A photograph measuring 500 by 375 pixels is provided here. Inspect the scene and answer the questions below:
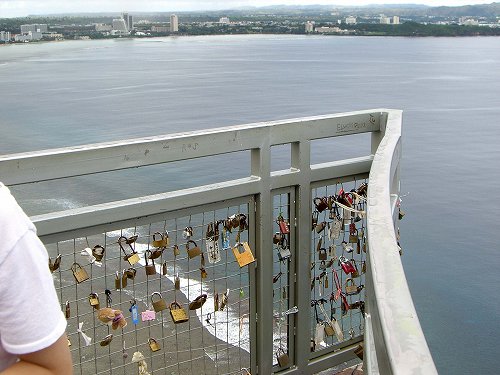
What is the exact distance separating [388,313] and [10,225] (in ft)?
1.92

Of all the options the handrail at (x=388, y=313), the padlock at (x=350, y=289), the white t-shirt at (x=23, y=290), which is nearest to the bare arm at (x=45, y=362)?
the white t-shirt at (x=23, y=290)

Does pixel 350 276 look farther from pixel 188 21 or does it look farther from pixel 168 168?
pixel 188 21

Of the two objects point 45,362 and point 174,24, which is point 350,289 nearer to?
point 45,362

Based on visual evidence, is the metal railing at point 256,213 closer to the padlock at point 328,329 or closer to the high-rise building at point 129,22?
the padlock at point 328,329

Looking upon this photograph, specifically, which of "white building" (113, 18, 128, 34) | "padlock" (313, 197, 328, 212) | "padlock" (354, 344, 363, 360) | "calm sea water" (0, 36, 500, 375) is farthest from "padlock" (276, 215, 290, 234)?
"white building" (113, 18, 128, 34)

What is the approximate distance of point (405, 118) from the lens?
2438 centimetres

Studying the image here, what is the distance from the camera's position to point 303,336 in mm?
3441

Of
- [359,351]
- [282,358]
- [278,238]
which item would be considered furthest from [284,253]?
[359,351]

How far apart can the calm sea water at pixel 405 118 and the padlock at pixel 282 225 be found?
14.9 ft

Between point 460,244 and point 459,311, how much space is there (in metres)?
2.30

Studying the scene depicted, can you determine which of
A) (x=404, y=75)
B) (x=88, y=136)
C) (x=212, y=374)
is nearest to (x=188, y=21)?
(x=404, y=75)

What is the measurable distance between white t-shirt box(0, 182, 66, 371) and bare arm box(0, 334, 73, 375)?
0.05 ft

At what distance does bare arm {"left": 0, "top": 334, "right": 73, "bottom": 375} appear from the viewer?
42.8 inches

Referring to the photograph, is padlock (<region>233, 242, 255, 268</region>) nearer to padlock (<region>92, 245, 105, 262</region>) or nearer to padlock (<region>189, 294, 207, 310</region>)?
padlock (<region>189, 294, 207, 310</region>)
